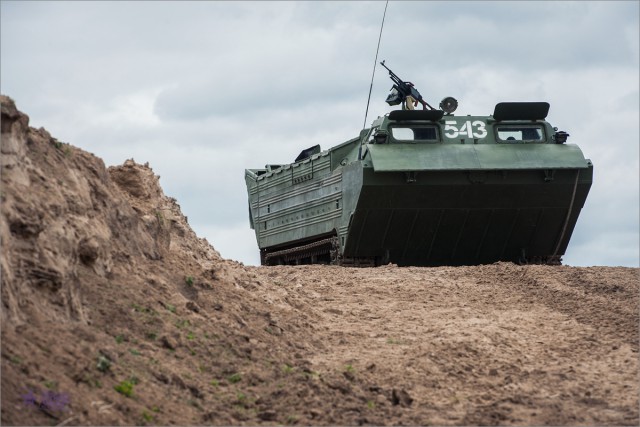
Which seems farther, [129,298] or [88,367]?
[129,298]

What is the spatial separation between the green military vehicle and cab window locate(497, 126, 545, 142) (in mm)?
17

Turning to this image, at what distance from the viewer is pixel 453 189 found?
64.6ft

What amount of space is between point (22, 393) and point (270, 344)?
403cm

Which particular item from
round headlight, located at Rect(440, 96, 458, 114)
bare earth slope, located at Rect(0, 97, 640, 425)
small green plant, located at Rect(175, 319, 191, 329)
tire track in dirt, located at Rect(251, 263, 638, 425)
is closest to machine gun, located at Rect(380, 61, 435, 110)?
round headlight, located at Rect(440, 96, 458, 114)

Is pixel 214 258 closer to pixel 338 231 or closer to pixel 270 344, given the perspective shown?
pixel 270 344

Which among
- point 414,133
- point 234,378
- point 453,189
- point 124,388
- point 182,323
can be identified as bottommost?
point 124,388

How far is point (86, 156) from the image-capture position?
1166 centimetres

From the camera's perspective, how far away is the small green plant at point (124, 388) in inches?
333

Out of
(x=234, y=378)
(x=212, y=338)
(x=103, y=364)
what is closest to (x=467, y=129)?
(x=212, y=338)

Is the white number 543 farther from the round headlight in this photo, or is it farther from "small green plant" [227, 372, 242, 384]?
"small green plant" [227, 372, 242, 384]

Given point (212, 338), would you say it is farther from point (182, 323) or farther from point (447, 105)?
point (447, 105)

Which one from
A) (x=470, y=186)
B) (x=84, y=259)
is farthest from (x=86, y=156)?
(x=470, y=186)

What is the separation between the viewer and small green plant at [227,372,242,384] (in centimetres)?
995

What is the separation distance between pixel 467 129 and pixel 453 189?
1.44 meters
